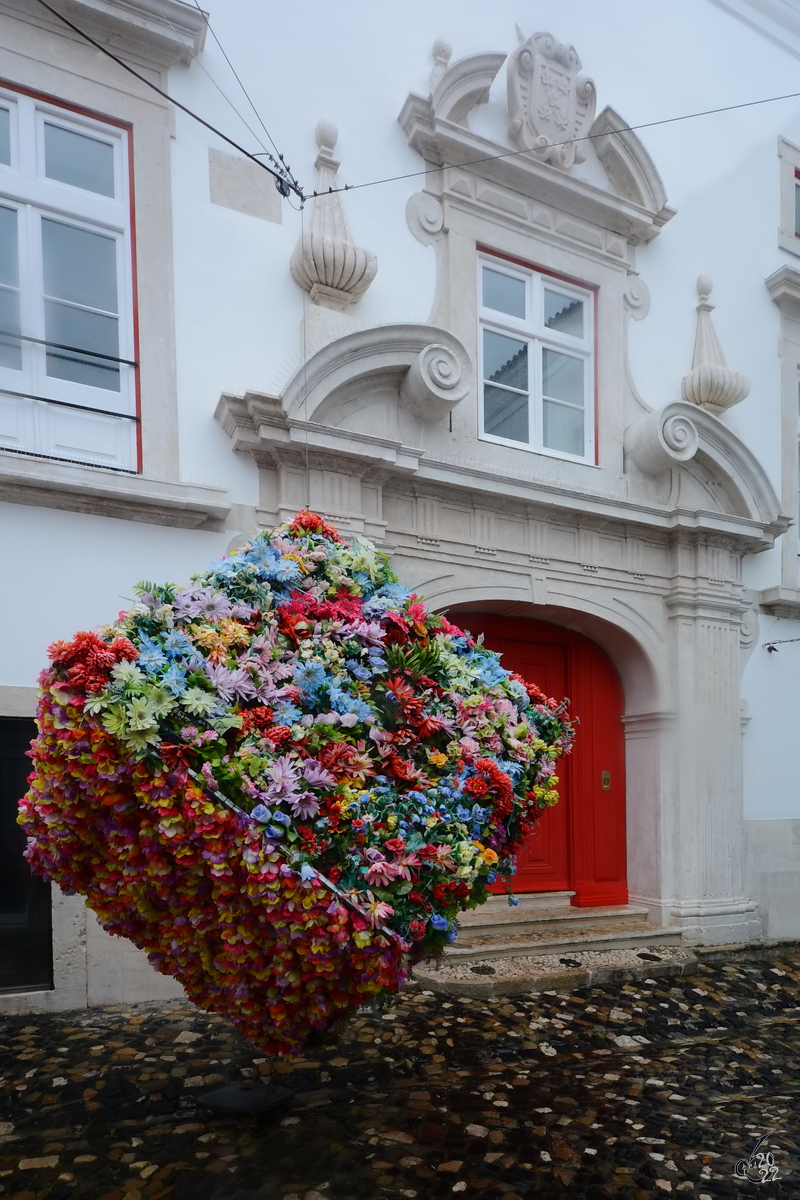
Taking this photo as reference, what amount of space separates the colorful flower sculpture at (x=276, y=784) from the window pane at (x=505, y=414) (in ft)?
11.7

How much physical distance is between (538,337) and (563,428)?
2.34ft

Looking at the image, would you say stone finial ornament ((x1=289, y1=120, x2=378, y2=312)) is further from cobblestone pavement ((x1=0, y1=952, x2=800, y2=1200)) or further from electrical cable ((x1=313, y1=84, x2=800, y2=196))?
cobblestone pavement ((x1=0, y1=952, x2=800, y2=1200))

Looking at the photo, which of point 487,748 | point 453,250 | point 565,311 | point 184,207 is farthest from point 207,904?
point 565,311

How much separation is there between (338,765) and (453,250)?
4677 mm

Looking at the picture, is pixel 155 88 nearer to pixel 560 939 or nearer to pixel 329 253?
pixel 329 253

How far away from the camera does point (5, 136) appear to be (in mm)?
4891

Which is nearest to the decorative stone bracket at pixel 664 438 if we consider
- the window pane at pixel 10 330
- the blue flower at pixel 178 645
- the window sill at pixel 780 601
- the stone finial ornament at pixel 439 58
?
the window sill at pixel 780 601

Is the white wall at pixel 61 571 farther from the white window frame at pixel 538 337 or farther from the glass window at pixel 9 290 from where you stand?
the white window frame at pixel 538 337

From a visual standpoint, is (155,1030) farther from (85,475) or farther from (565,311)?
(565,311)

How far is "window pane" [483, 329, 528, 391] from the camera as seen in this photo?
646 cm

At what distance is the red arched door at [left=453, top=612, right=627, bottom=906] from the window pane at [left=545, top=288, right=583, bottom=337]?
231 centimetres

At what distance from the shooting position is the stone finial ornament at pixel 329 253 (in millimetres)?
5500

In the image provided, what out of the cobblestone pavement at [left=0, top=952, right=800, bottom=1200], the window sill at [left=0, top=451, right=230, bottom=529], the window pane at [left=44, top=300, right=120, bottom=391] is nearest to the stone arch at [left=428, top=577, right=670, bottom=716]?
the window sill at [left=0, top=451, right=230, bottom=529]

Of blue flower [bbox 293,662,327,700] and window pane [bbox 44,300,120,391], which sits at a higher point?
window pane [bbox 44,300,120,391]
